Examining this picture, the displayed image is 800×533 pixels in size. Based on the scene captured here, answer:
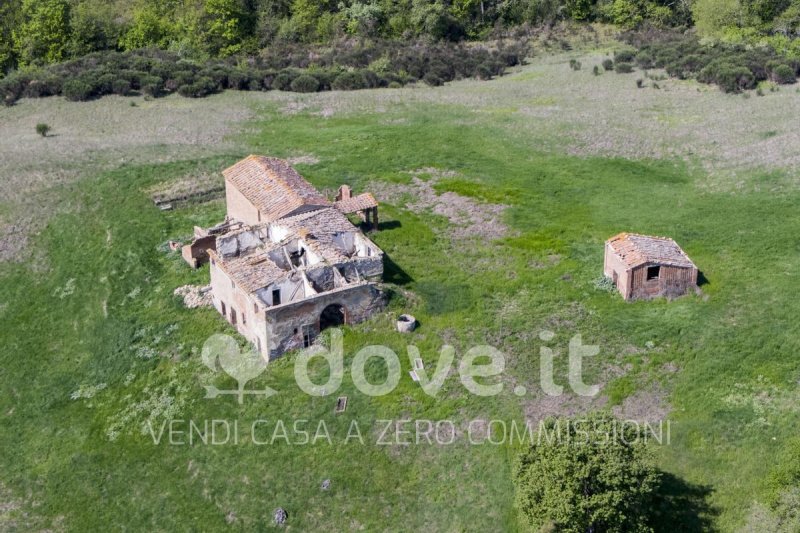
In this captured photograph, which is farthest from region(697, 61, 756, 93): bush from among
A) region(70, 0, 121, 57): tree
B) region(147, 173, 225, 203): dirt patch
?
region(70, 0, 121, 57): tree

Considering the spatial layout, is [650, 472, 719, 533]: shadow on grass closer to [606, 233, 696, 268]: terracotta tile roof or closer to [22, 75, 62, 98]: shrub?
[606, 233, 696, 268]: terracotta tile roof

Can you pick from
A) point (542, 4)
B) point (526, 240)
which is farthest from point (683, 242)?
point (542, 4)

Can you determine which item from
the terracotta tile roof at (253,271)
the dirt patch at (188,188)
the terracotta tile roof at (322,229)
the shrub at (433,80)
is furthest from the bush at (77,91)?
the terracotta tile roof at (253,271)

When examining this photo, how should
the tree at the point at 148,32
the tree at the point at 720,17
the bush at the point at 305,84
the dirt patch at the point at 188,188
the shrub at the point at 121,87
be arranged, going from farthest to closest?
the tree at the point at 148,32 → the tree at the point at 720,17 → the bush at the point at 305,84 → the shrub at the point at 121,87 → the dirt patch at the point at 188,188

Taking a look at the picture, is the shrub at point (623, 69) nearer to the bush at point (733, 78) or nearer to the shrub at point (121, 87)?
Answer: the bush at point (733, 78)

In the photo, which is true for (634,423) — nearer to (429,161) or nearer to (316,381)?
(316,381)

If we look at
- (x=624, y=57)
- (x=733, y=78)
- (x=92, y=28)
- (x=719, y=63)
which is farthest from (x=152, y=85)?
(x=733, y=78)

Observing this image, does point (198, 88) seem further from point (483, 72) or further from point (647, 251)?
point (647, 251)
